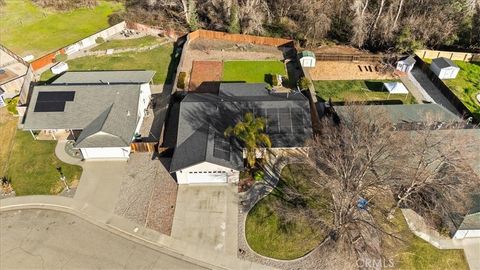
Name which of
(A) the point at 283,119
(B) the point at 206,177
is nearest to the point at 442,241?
(A) the point at 283,119

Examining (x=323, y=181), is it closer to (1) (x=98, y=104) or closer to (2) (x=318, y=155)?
(2) (x=318, y=155)

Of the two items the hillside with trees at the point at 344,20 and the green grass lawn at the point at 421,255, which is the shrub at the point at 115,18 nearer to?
the hillside with trees at the point at 344,20

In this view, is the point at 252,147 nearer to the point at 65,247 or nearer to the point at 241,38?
the point at 65,247

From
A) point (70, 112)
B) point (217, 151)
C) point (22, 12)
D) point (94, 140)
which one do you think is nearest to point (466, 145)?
point (217, 151)

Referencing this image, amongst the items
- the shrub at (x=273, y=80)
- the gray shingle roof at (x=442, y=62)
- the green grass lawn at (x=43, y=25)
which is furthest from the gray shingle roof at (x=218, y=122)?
the green grass lawn at (x=43, y=25)

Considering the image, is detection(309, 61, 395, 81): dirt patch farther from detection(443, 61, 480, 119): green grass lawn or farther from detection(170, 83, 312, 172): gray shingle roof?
detection(170, 83, 312, 172): gray shingle roof
